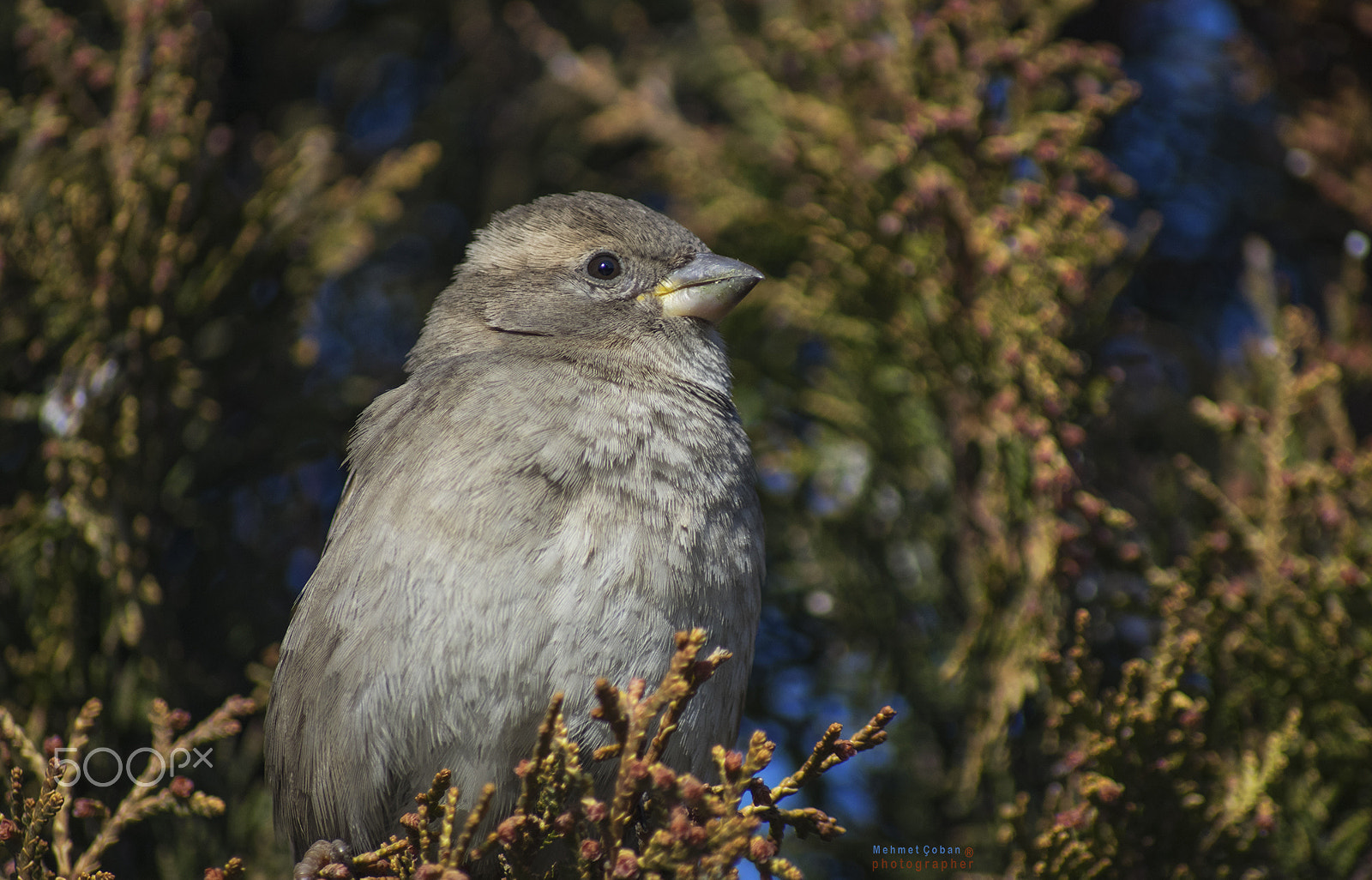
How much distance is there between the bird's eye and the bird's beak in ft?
0.51

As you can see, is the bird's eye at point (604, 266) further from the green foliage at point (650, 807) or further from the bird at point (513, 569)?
the green foliage at point (650, 807)

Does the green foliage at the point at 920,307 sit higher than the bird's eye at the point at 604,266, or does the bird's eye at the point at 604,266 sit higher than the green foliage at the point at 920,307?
the bird's eye at the point at 604,266

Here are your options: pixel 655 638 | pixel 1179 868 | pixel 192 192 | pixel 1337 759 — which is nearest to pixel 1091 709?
pixel 1179 868

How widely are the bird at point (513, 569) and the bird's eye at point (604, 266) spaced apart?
179 mm

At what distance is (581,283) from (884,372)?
1.23 m

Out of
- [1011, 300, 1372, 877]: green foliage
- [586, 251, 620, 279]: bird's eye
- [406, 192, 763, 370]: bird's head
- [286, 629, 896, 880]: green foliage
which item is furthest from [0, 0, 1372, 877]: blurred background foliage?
[286, 629, 896, 880]: green foliage

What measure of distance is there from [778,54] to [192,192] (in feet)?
7.27

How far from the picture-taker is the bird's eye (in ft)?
11.0

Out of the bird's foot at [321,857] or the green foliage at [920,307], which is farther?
the green foliage at [920,307]

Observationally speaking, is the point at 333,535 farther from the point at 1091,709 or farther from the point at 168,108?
the point at 1091,709

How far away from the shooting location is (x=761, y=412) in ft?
14.0

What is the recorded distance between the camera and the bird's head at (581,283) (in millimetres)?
3217

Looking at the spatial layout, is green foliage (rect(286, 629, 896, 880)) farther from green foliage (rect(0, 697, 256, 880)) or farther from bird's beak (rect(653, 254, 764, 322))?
bird's beak (rect(653, 254, 764, 322))
